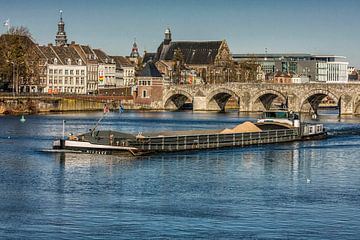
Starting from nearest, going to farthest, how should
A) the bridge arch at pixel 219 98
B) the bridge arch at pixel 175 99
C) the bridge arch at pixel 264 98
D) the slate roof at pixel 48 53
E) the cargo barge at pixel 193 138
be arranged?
the cargo barge at pixel 193 138, the bridge arch at pixel 264 98, the bridge arch at pixel 219 98, the bridge arch at pixel 175 99, the slate roof at pixel 48 53

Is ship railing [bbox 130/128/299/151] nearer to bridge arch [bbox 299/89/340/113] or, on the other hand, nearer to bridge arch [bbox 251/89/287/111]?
bridge arch [bbox 299/89/340/113]

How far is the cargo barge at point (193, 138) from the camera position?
203 feet

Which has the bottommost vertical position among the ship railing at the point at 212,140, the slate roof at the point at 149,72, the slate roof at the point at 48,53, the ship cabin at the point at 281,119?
the ship railing at the point at 212,140

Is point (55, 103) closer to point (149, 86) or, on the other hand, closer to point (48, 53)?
point (149, 86)

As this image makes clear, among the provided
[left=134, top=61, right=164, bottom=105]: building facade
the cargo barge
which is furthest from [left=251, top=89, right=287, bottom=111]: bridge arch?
the cargo barge

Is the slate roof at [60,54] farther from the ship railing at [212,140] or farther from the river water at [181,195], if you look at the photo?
the river water at [181,195]

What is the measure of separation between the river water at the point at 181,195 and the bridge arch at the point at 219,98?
82485 mm

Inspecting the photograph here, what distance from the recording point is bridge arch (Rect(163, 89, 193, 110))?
516ft

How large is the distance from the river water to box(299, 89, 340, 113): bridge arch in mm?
73182

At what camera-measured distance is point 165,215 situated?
38.3 meters

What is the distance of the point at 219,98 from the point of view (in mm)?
161250

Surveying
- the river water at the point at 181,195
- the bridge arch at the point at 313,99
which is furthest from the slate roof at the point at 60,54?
the river water at the point at 181,195

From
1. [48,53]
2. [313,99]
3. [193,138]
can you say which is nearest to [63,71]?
[48,53]

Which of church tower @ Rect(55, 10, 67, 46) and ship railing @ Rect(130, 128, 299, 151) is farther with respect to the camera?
church tower @ Rect(55, 10, 67, 46)
